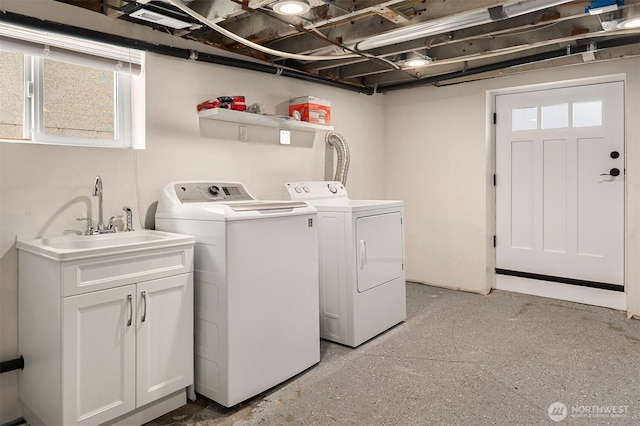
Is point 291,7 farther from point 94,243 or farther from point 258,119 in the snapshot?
point 94,243

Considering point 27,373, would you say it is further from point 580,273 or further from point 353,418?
point 580,273

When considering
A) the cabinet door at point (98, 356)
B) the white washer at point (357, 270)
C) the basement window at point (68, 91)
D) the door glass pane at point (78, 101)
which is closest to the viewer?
the cabinet door at point (98, 356)

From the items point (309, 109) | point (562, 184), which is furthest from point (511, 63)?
point (309, 109)

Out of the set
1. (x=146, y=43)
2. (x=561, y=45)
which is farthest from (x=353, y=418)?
(x=561, y=45)

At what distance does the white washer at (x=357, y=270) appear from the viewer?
9.23ft

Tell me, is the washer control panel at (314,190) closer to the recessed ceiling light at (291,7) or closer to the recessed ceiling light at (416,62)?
the recessed ceiling light at (416,62)

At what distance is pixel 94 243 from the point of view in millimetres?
2068

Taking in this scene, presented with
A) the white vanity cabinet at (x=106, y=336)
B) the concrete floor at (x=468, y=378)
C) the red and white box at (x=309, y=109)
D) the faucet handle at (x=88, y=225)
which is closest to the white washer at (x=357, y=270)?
the concrete floor at (x=468, y=378)

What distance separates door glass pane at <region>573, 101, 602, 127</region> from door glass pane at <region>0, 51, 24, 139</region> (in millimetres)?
4084

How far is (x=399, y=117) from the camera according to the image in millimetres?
4473

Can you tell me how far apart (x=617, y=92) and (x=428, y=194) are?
1.80m

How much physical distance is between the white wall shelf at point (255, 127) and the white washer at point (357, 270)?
74 cm

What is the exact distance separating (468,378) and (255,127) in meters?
2.24

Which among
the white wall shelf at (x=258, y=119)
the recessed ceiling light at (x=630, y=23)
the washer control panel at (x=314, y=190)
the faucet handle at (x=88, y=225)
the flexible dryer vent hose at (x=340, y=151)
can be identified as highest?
the recessed ceiling light at (x=630, y=23)
